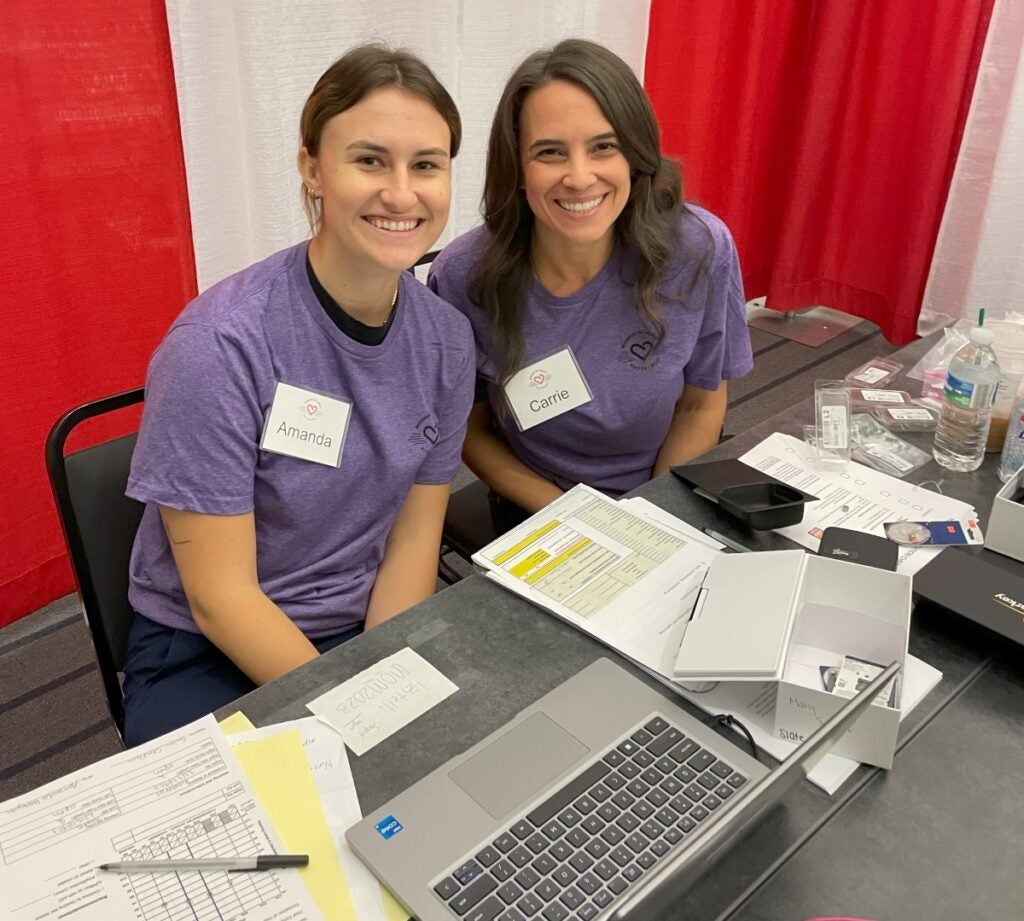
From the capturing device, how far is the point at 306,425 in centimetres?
122

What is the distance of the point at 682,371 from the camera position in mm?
1654

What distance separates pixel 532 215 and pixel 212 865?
115cm

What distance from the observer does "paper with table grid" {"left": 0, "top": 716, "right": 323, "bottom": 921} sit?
75cm

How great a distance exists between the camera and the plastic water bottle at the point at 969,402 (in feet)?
4.58

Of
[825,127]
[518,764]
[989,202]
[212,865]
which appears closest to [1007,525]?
[518,764]

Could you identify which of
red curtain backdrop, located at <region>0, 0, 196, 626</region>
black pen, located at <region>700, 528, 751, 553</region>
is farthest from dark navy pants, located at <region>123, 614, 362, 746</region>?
red curtain backdrop, located at <region>0, 0, 196, 626</region>

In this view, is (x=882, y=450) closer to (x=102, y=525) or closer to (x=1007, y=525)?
(x=1007, y=525)

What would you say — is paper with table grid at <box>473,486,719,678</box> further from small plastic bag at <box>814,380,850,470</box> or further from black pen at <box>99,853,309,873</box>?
black pen at <box>99,853,309,873</box>

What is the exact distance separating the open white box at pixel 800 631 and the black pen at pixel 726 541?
122 millimetres

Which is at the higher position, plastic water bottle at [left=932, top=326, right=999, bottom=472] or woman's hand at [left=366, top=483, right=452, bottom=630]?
plastic water bottle at [left=932, top=326, right=999, bottom=472]

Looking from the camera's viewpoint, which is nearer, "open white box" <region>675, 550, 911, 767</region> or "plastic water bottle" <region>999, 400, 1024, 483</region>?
"open white box" <region>675, 550, 911, 767</region>

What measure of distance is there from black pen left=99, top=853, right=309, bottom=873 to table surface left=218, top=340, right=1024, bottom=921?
0.10 metres

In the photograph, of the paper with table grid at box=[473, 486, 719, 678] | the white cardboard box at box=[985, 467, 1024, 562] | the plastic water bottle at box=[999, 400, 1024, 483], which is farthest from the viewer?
the plastic water bottle at box=[999, 400, 1024, 483]

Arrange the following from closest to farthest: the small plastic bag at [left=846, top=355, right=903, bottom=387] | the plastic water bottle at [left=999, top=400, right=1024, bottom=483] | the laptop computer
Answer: the laptop computer
the plastic water bottle at [left=999, top=400, right=1024, bottom=483]
the small plastic bag at [left=846, top=355, right=903, bottom=387]
